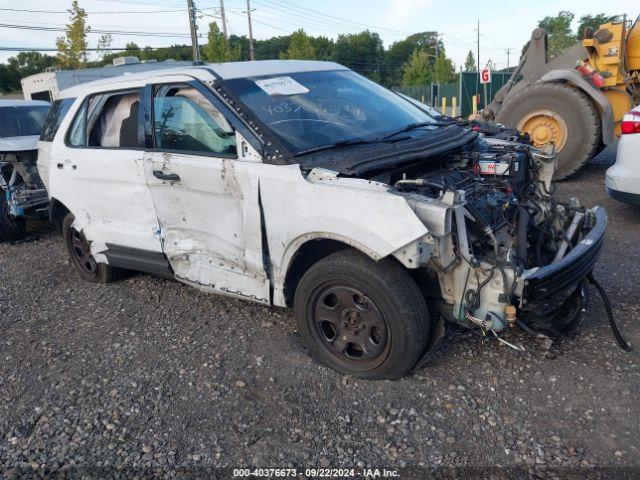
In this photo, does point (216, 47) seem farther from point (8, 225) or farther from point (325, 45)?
point (325, 45)

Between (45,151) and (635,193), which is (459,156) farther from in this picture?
(45,151)

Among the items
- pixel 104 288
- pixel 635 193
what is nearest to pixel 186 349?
pixel 104 288

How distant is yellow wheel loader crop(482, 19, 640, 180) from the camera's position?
24.5 feet

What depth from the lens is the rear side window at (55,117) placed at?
5051 mm

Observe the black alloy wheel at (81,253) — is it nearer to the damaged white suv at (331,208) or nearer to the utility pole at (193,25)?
the damaged white suv at (331,208)

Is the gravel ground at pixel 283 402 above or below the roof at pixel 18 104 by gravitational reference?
below

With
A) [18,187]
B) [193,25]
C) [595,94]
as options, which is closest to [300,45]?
[193,25]

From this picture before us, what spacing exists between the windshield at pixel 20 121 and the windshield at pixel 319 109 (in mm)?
5476

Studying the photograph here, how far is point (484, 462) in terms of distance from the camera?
8.28ft

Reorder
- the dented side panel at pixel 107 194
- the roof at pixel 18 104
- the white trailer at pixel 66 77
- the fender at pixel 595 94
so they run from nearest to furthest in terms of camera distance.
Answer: the dented side panel at pixel 107 194 < the fender at pixel 595 94 < the roof at pixel 18 104 < the white trailer at pixel 66 77

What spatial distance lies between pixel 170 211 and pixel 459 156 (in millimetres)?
2115

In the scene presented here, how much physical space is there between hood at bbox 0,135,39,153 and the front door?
377 cm

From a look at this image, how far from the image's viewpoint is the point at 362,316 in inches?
122

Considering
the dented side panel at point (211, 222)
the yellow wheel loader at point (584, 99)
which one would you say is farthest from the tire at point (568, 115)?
the dented side panel at point (211, 222)
